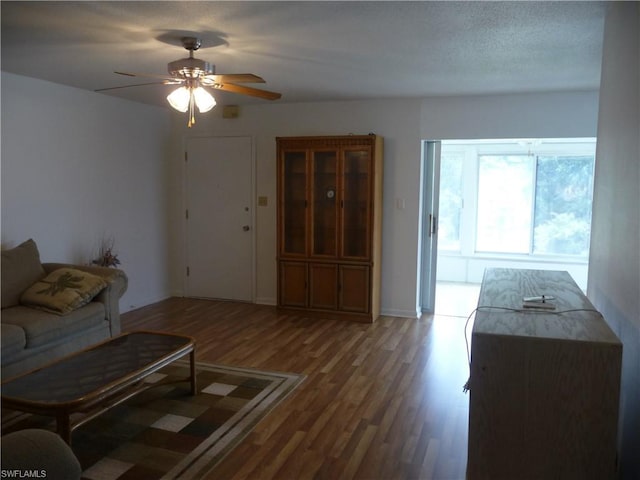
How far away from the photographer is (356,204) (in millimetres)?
5273

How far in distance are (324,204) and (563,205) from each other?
406 centimetres

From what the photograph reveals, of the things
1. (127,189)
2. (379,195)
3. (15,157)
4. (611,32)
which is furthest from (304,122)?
(611,32)

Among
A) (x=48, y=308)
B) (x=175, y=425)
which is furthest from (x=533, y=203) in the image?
(x=48, y=308)

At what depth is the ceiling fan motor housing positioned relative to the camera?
3127mm

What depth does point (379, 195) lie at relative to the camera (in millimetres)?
5332

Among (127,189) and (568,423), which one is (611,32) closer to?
(568,423)

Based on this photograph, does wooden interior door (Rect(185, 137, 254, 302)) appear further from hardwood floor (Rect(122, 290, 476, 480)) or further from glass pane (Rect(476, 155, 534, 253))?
glass pane (Rect(476, 155, 534, 253))

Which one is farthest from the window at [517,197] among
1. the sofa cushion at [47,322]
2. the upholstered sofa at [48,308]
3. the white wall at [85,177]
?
the sofa cushion at [47,322]

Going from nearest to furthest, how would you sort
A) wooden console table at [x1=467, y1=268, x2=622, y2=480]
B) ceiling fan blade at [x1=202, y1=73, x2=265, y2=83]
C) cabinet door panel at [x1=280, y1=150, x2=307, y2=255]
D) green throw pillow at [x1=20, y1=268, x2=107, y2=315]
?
wooden console table at [x1=467, y1=268, x2=622, y2=480] < ceiling fan blade at [x1=202, y1=73, x2=265, y2=83] < green throw pillow at [x1=20, y1=268, x2=107, y2=315] < cabinet door panel at [x1=280, y1=150, x2=307, y2=255]

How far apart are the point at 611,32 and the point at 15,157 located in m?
4.34

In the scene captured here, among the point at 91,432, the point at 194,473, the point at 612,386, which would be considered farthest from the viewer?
the point at 91,432

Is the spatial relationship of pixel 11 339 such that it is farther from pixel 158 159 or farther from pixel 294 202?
pixel 158 159

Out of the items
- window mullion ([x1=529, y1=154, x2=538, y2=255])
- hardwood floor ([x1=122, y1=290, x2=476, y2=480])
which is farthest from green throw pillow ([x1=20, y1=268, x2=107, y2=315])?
window mullion ([x1=529, y1=154, x2=538, y2=255])

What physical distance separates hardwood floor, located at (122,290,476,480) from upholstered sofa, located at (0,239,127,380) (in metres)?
0.87
